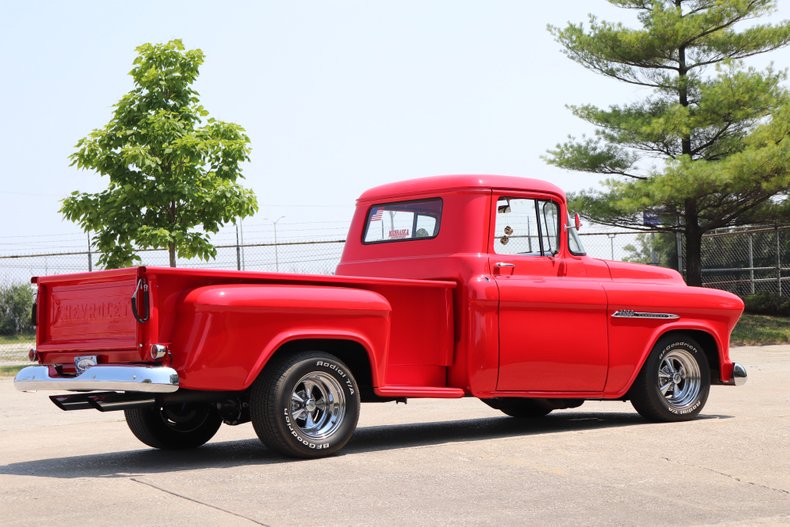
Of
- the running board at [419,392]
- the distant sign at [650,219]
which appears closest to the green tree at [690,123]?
the distant sign at [650,219]

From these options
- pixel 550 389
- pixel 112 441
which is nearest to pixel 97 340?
pixel 112 441

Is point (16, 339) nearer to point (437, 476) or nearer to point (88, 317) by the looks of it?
Answer: point (88, 317)

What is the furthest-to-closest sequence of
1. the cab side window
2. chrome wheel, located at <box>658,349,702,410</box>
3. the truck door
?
chrome wheel, located at <box>658,349,702,410</box> < the cab side window < the truck door

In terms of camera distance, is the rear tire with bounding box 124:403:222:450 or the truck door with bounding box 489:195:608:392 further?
the truck door with bounding box 489:195:608:392

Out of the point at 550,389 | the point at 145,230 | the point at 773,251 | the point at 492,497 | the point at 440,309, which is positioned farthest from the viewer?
the point at 773,251

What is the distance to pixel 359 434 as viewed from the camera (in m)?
10.1

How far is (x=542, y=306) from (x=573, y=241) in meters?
0.89

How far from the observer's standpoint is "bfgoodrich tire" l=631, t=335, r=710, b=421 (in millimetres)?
10305

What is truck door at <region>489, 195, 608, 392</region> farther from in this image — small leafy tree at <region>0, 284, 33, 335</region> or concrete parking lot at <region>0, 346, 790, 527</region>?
small leafy tree at <region>0, 284, 33, 335</region>

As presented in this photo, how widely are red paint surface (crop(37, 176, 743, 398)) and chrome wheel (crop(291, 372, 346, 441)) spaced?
307mm

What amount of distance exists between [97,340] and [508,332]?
3172 millimetres

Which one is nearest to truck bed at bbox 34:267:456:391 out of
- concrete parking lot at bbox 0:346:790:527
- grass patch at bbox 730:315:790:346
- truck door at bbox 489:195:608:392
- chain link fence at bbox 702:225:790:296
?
concrete parking lot at bbox 0:346:790:527

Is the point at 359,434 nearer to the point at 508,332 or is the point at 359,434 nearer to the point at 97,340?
the point at 508,332

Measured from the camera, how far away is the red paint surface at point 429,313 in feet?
25.2
